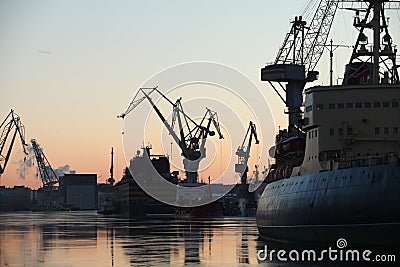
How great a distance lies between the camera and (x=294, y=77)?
10906cm

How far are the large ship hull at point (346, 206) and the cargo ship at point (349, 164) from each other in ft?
0.17

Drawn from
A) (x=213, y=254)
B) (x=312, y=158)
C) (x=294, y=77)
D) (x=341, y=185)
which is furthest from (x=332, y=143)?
(x=294, y=77)

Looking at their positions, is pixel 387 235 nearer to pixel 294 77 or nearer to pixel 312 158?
pixel 312 158

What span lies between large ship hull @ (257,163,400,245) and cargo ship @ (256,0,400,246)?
50 millimetres

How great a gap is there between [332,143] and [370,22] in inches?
479

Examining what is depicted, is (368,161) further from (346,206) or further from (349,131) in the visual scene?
(349,131)
